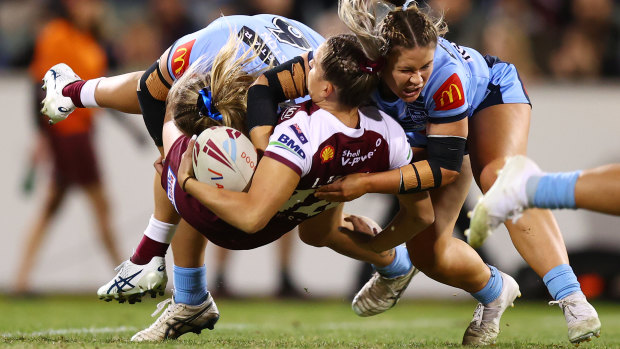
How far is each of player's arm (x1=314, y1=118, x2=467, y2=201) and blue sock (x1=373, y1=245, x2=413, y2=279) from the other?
1175mm

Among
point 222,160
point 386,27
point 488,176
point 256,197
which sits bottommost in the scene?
point 488,176

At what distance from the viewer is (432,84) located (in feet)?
13.8

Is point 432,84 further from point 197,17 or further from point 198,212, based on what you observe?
point 197,17

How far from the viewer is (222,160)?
153 inches

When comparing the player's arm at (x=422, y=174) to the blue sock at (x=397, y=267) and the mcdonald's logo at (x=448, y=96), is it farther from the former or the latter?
the blue sock at (x=397, y=267)

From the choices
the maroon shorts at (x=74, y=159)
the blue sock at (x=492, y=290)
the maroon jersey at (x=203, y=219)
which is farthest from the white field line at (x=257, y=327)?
the maroon shorts at (x=74, y=159)

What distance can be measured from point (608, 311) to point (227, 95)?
5058mm

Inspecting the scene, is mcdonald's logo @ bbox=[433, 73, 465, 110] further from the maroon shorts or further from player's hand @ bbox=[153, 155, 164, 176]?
the maroon shorts

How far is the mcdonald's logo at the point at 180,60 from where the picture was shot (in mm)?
4586

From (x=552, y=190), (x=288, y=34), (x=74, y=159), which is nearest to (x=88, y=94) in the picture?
(x=288, y=34)

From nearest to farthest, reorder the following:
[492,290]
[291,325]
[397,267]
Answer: [492,290] < [397,267] < [291,325]

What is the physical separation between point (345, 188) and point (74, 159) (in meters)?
5.36

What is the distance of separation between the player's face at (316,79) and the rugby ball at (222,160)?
1.27ft

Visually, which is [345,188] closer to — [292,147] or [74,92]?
[292,147]
